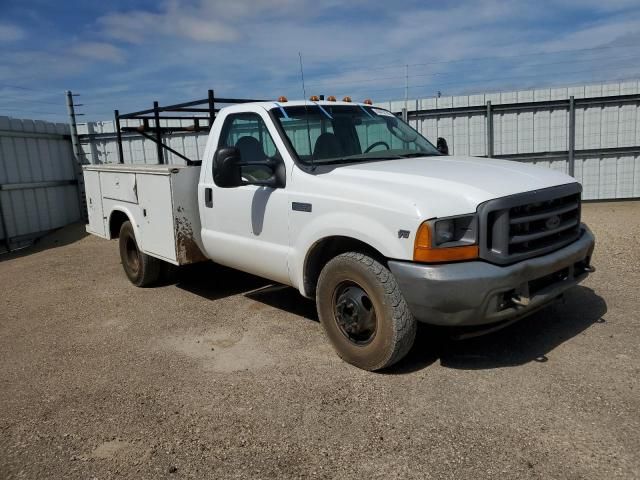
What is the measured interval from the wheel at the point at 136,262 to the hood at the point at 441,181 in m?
3.23

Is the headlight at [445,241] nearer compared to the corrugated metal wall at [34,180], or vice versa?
the headlight at [445,241]

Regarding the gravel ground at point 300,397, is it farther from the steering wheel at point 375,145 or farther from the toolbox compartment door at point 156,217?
the steering wheel at point 375,145

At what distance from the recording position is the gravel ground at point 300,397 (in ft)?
9.79

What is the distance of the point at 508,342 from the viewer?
14.5 feet

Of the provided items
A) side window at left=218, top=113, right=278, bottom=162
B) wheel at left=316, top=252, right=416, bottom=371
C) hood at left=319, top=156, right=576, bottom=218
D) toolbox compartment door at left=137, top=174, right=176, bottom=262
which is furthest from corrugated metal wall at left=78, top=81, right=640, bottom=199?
wheel at left=316, top=252, right=416, bottom=371

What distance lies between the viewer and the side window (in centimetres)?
478

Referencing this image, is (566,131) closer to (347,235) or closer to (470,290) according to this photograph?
(347,235)

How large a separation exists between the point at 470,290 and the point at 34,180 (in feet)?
34.9

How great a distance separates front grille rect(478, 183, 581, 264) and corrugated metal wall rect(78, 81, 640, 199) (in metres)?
8.49

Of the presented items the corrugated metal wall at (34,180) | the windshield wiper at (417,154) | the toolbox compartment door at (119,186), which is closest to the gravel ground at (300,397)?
the toolbox compartment door at (119,186)

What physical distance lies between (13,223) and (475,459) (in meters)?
10.4

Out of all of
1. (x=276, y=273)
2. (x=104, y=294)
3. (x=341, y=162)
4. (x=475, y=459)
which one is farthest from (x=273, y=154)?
(x=104, y=294)

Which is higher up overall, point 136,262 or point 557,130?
point 557,130

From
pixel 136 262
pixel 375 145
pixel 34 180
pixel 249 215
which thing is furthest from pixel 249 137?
pixel 34 180
